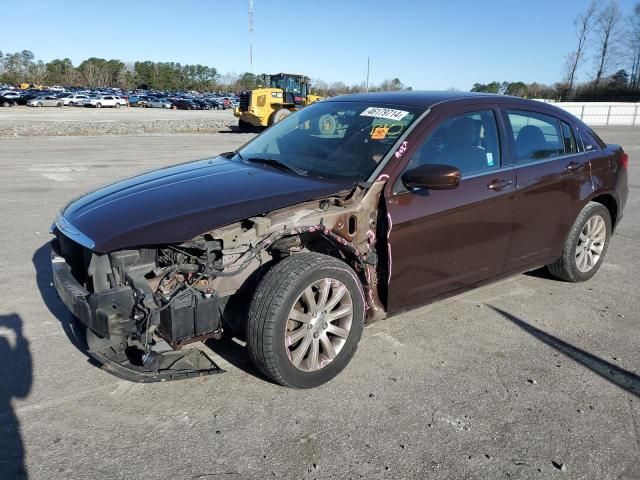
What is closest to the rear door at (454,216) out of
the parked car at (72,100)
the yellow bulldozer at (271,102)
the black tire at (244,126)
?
the yellow bulldozer at (271,102)

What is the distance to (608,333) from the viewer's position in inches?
165

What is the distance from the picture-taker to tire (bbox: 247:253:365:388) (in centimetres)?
303

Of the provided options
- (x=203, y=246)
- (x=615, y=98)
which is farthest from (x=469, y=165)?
(x=615, y=98)

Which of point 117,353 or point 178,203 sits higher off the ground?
point 178,203

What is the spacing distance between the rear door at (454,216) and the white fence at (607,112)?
33.6 metres

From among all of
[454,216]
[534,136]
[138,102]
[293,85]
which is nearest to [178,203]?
Result: [454,216]

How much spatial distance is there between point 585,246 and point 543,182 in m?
1.14

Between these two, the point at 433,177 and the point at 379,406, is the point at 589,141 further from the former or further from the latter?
the point at 379,406

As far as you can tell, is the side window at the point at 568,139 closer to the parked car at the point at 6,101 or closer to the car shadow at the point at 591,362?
the car shadow at the point at 591,362

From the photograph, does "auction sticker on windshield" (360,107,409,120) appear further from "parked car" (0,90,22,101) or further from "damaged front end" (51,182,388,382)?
"parked car" (0,90,22,101)

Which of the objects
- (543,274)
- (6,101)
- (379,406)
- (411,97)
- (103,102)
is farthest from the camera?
(103,102)

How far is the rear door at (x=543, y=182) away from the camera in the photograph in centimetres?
434

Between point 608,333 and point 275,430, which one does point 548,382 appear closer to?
point 608,333

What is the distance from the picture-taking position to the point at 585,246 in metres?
5.17
